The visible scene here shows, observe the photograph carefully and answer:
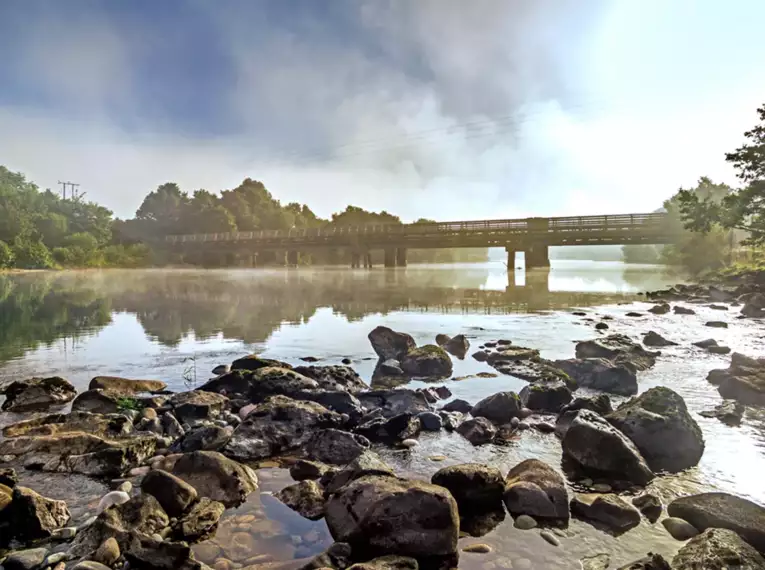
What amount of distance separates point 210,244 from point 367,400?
7911 centimetres

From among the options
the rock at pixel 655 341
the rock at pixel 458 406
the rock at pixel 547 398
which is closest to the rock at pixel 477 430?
the rock at pixel 458 406

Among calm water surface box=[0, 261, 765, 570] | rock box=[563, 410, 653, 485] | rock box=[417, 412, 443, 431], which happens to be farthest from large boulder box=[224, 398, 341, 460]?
rock box=[563, 410, 653, 485]

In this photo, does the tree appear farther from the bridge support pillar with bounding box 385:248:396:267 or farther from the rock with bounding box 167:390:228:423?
the bridge support pillar with bounding box 385:248:396:267

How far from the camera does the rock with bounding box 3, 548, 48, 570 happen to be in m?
3.77

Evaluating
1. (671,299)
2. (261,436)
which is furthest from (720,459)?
(671,299)

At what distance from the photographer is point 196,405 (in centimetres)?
773

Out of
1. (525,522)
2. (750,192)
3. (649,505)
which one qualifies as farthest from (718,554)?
(750,192)

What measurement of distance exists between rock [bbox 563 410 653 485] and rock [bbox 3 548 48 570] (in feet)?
17.2

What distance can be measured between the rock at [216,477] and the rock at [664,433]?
14.8 feet

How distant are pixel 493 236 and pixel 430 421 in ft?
177

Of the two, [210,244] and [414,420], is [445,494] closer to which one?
[414,420]

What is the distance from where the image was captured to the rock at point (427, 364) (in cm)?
1088

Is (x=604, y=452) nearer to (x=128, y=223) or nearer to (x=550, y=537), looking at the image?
(x=550, y=537)

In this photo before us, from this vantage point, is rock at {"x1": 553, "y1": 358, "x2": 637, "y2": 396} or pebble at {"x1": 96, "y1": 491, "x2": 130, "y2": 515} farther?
rock at {"x1": 553, "y1": 358, "x2": 637, "y2": 396}
